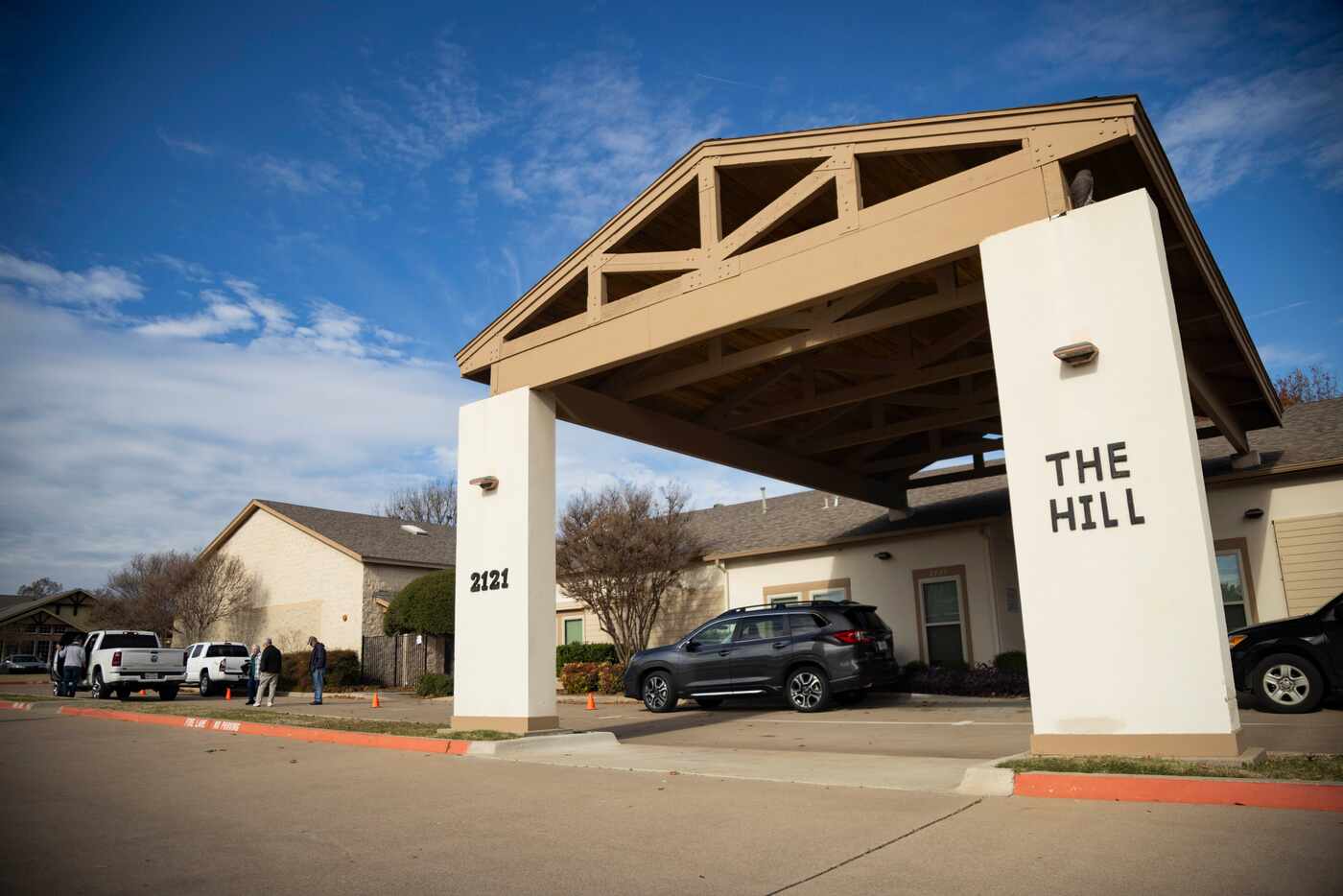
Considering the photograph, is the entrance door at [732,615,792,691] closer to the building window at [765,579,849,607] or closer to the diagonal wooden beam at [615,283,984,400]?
the diagonal wooden beam at [615,283,984,400]

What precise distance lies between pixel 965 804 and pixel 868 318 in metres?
5.95

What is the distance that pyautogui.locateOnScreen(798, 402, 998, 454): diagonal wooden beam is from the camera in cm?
1510

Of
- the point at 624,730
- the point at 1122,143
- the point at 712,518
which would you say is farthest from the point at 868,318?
the point at 712,518

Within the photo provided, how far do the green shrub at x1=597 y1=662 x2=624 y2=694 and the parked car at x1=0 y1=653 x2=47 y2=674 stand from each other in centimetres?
5787

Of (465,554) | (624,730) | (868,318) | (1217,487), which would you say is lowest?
(624,730)

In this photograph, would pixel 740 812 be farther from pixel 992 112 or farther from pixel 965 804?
pixel 992 112

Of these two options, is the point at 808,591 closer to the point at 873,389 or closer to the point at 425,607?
the point at 873,389

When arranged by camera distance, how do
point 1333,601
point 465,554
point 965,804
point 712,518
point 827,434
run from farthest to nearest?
1. point 712,518
2. point 827,434
3. point 465,554
4. point 1333,601
5. point 965,804

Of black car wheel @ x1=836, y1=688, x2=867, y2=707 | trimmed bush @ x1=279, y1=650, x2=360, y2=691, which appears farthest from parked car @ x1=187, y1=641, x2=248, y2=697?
black car wheel @ x1=836, y1=688, x2=867, y2=707

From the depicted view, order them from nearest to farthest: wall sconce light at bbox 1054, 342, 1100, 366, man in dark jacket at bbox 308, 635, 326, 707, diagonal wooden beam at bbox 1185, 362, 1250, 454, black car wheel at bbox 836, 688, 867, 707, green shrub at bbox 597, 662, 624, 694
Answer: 1. wall sconce light at bbox 1054, 342, 1100, 366
2. diagonal wooden beam at bbox 1185, 362, 1250, 454
3. black car wheel at bbox 836, 688, 867, 707
4. green shrub at bbox 597, 662, 624, 694
5. man in dark jacket at bbox 308, 635, 326, 707

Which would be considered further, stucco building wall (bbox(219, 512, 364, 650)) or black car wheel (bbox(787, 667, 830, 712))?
stucco building wall (bbox(219, 512, 364, 650))

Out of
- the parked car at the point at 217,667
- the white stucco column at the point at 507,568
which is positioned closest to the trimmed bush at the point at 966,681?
the white stucco column at the point at 507,568

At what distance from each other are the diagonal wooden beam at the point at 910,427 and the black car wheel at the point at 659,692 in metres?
5.27

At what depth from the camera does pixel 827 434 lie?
56.7ft
